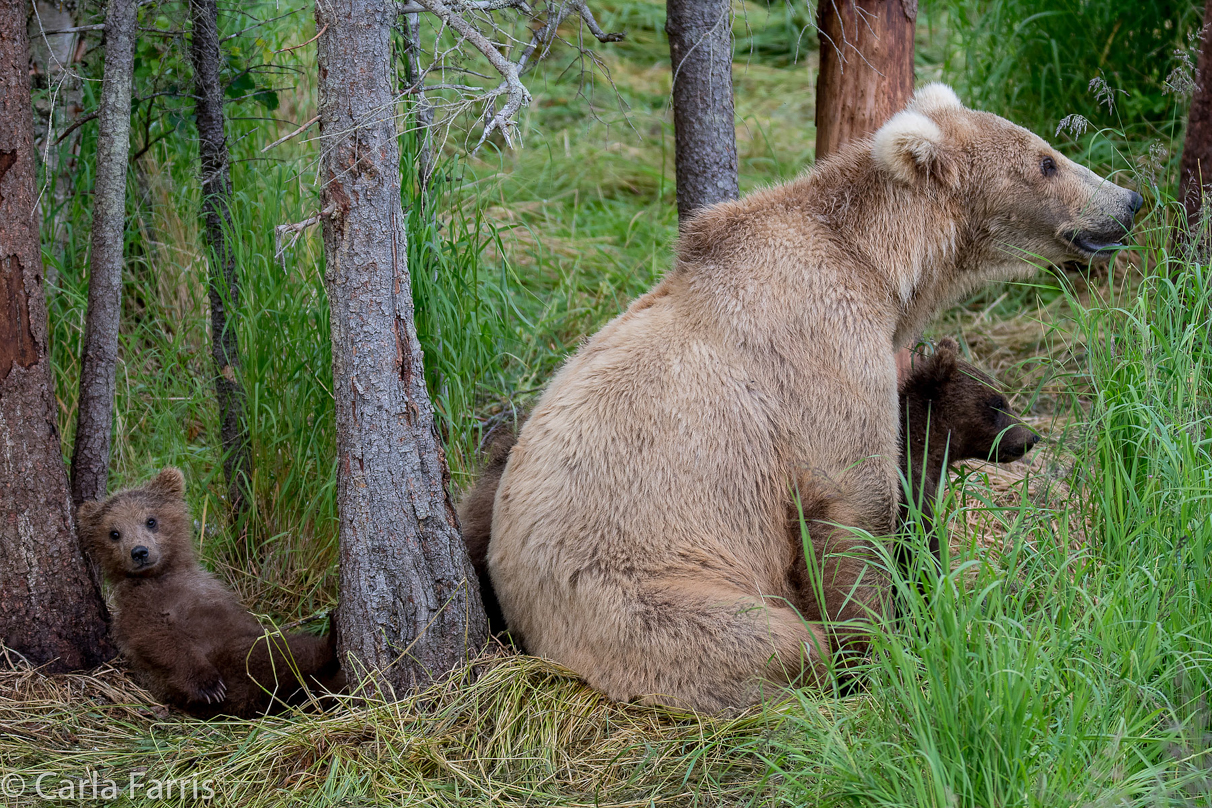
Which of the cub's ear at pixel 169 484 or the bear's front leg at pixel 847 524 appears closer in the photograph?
the bear's front leg at pixel 847 524

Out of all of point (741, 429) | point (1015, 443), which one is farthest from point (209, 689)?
point (1015, 443)

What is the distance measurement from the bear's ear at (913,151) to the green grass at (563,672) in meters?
0.68

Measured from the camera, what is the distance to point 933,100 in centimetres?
401

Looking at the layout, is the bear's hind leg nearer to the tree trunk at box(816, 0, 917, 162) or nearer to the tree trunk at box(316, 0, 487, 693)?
the tree trunk at box(316, 0, 487, 693)

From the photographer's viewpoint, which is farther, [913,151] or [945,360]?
[945,360]

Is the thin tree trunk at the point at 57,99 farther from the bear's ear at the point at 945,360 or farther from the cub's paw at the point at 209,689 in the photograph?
the bear's ear at the point at 945,360

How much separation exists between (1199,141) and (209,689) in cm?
447

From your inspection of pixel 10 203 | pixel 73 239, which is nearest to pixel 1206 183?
pixel 10 203

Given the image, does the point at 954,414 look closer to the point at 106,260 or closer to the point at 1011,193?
the point at 1011,193

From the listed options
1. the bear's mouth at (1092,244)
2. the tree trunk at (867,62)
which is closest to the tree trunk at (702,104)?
the tree trunk at (867,62)

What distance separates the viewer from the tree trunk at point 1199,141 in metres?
4.37

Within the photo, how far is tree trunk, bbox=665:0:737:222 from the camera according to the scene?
4.81 meters

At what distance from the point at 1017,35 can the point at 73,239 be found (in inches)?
226

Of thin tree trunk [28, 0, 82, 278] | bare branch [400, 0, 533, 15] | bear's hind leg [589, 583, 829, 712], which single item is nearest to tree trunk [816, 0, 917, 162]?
bare branch [400, 0, 533, 15]
